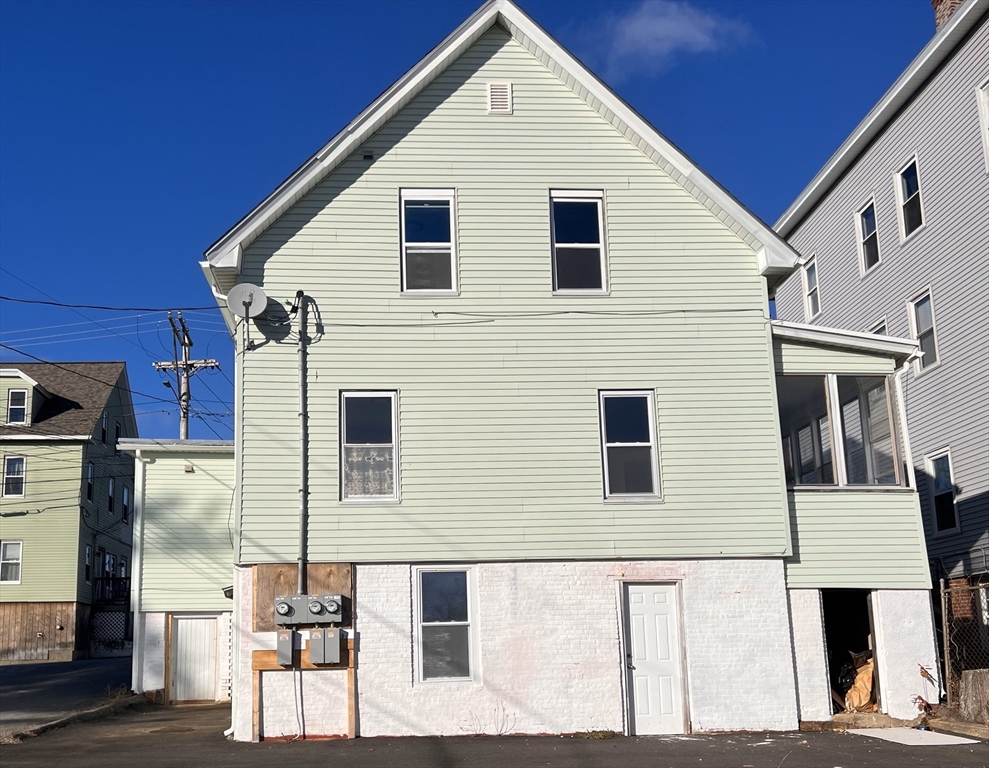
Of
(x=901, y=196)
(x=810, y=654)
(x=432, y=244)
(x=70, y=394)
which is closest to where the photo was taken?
(x=810, y=654)

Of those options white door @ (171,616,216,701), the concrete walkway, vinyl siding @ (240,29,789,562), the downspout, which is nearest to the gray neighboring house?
vinyl siding @ (240,29,789,562)

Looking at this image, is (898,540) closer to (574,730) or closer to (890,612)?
(890,612)

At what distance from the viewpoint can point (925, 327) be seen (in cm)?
2425

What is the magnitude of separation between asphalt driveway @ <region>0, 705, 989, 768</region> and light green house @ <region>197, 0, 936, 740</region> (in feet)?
2.04

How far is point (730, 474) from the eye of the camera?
52.6 ft

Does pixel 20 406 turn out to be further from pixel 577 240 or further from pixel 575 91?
pixel 575 91

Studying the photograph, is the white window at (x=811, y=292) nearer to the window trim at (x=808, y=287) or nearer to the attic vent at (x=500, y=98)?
the window trim at (x=808, y=287)

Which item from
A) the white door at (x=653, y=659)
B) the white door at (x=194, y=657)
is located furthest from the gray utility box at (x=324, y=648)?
the white door at (x=194, y=657)

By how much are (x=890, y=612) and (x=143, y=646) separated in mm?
14790

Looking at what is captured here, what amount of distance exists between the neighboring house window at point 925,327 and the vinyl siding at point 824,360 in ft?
24.8

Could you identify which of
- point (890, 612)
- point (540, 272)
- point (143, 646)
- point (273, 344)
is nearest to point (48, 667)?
point (143, 646)

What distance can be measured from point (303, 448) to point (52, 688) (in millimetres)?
14526

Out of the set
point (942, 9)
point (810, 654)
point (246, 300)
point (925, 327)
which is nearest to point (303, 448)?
point (246, 300)

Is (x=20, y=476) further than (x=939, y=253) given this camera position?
Yes
